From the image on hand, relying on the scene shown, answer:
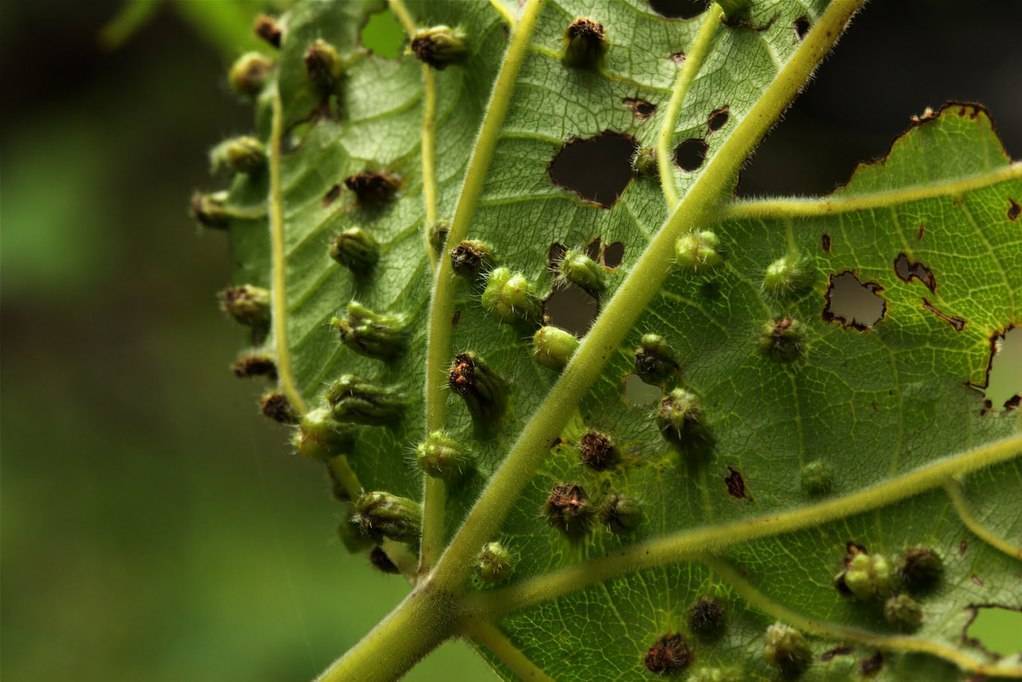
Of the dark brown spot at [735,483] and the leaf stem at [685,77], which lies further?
the leaf stem at [685,77]

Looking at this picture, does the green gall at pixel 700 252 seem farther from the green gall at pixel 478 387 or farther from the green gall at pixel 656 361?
the green gall at pixel 478 387

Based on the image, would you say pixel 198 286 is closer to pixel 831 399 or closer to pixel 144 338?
pixel 144 338

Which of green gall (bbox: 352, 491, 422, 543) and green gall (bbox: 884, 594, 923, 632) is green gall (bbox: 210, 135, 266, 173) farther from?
green gall (bbox: 884, 594, 923, 632)

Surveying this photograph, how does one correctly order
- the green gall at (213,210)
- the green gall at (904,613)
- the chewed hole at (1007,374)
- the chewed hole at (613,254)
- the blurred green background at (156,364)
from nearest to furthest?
the green gall at (904,613), the chewed hole at (613,254), the green gall at (213,210), the chewed hole at (1007,374), the blurred green background at (156,364)

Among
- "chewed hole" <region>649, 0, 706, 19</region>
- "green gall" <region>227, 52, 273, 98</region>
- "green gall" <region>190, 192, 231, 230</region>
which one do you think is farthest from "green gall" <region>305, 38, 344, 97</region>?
"chewed hole" <region>649, 0, 706, 19</region>

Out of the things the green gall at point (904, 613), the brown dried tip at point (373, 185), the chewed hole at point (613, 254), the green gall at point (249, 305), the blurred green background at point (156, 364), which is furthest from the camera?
the blurred green background at point (156, 364)

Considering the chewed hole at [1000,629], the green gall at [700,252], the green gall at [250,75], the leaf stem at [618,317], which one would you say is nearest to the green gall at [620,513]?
the leaf stem at [618,317]
